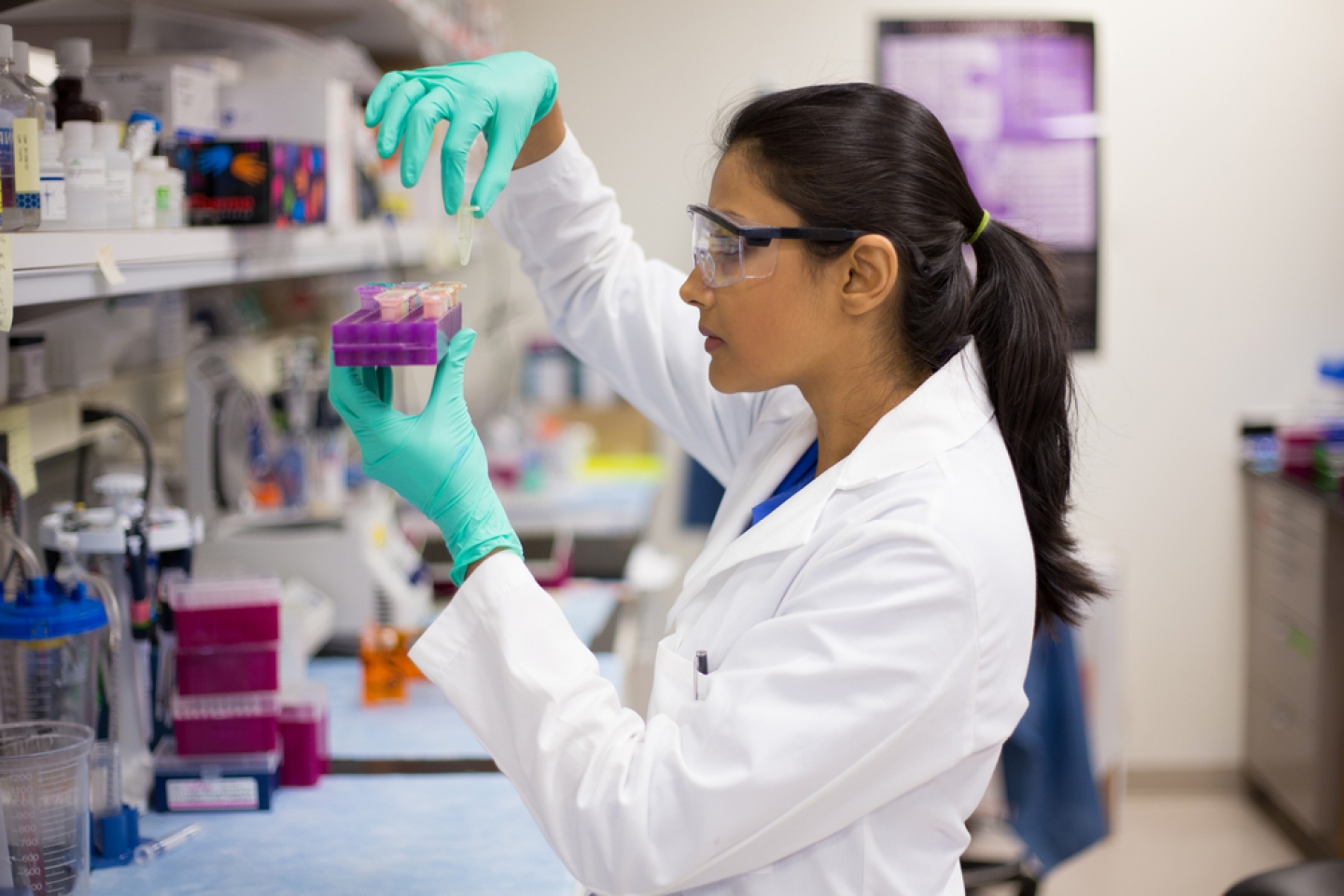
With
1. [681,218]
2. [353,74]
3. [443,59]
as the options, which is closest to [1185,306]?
[681,218]

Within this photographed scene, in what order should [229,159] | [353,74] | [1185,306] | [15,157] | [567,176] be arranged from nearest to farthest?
[15,157]
[567,176]
[229,159]
[353,74]
[1185,306]

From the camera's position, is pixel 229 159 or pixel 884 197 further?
pixel 229 159

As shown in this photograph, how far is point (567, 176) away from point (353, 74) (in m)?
1.13

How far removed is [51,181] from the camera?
1.25m

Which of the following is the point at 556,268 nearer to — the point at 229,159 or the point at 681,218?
the point at 229,159

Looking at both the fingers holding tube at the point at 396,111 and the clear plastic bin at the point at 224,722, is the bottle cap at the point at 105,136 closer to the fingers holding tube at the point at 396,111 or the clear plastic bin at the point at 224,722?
the fingers holding tube at the point at 396,111

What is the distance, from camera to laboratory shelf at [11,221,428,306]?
47.1 inches

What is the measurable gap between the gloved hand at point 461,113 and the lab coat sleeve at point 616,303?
202mm

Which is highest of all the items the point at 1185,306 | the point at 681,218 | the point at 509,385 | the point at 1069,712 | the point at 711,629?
the point at 681,218

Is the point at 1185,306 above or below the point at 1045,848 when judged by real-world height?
above

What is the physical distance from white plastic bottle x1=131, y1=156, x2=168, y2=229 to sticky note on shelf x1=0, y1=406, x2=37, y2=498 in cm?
41

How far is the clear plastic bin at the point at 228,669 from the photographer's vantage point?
5.11ft

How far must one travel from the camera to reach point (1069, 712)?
2643 mm

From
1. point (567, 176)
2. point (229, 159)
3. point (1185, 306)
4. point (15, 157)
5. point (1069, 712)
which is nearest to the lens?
point (15, 157)
